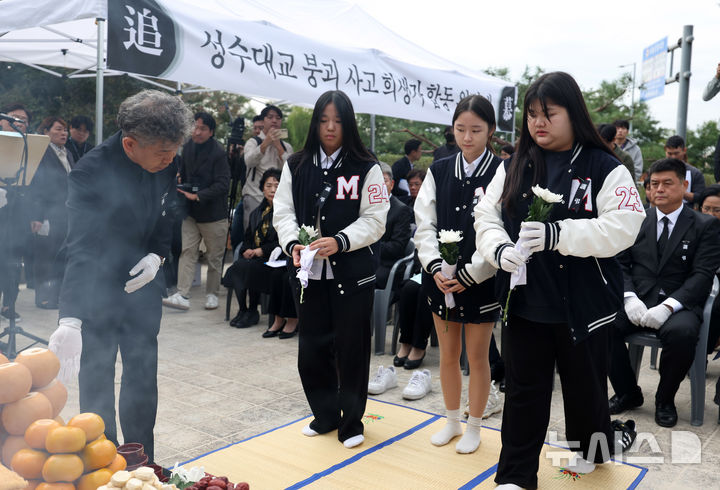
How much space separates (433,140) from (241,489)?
2555 cm

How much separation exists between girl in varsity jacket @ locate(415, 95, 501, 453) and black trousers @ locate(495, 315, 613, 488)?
1.53 feet

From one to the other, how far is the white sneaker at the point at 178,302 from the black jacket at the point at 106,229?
4575 mm

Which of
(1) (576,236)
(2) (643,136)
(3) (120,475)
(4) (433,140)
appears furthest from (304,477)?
(2) (643,136)

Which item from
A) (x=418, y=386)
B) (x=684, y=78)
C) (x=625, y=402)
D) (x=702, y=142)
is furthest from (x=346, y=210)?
(x=702, y=142)

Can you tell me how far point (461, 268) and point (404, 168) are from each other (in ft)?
17.9

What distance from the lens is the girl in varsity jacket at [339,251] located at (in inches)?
139

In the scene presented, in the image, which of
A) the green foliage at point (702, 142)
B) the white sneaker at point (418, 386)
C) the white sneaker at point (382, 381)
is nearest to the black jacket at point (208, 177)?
the white sneaker at point (382, 381)

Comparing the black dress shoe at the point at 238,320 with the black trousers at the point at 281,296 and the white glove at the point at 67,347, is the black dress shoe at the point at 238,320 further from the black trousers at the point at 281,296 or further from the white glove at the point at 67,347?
the white glove at the point at 67,347

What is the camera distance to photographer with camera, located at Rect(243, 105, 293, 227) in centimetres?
724

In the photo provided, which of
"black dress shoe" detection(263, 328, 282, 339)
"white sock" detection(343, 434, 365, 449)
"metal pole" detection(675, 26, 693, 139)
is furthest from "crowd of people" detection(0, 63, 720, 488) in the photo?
"metal pole" detection(675, 26, 693, 139)

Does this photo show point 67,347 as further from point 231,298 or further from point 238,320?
point 231,298

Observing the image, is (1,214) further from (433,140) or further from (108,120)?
(433,140)

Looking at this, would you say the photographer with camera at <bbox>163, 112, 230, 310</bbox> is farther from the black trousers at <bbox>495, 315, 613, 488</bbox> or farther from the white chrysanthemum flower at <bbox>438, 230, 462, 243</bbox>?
the black trousers at <bbox>495, 315, 613, 488</bbox>

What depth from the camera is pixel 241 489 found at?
77.1 inches
